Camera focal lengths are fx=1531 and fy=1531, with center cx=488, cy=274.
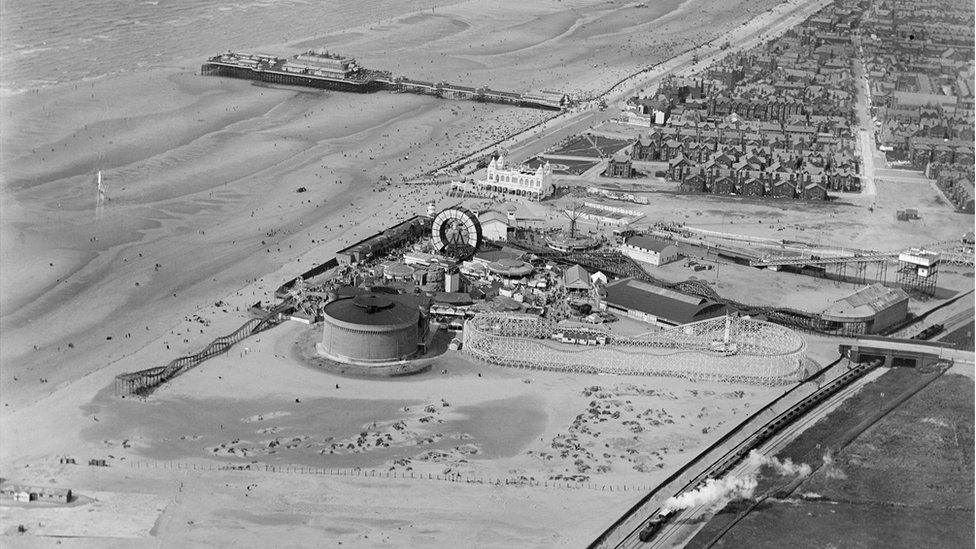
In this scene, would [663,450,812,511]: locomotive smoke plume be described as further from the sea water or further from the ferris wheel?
the sea water

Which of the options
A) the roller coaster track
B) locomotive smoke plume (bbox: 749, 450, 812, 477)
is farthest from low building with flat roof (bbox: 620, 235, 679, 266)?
locomotive smoke plume (bbox: 749, 450, 812, 477)

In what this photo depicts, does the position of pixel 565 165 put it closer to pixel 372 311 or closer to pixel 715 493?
pixel 372 311

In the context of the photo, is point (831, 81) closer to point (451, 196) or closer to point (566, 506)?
point (451, 196)

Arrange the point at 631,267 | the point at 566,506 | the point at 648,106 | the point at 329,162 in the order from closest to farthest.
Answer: the point at 566,506, the point at 631,267, the point at 329,162, the point at 648,106

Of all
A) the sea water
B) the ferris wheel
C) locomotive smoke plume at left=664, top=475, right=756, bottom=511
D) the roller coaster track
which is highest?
the sea water

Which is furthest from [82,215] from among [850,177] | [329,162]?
[850,177]

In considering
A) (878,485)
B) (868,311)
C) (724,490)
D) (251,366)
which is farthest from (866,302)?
(251,366)
